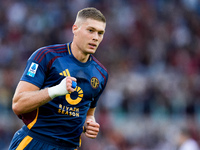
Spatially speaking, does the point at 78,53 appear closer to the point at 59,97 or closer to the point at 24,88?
the point at 59,97

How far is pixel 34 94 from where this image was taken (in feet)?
13.4

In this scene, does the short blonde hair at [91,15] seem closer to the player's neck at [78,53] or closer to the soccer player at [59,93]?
the soccer player at [59,93]

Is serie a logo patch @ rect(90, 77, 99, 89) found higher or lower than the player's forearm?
higher

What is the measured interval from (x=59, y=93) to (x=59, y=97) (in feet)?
1.51

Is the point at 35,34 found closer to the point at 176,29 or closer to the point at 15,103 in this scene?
the point at 176,29

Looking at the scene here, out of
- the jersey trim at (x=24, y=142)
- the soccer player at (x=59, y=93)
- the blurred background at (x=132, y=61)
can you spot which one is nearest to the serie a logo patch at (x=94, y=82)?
the soccer player at (x=59, y=93)

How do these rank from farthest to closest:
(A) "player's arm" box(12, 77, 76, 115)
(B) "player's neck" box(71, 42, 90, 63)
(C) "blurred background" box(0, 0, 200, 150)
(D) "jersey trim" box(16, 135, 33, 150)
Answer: (C) "blurred background" box(0, 0, 200, 150)
(B) "player's neck" box(71, 42, 90, 63)
(D) "jersey trim" box(16, 135, 33, 150)
(A) "player's arm" box(12, 77, 76, 115)

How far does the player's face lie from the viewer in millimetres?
4605

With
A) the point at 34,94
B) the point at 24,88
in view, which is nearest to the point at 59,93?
the point at 34,94

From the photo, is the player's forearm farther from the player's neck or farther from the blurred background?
the blurred background

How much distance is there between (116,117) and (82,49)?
305 inches

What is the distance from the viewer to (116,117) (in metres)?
12.2

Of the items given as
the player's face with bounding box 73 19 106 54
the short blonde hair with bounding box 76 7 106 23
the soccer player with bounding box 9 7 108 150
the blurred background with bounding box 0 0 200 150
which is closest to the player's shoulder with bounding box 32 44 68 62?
the soccer player with bounding box 9 7 108 150

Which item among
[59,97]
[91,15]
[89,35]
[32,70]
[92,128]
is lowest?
[92,128]
